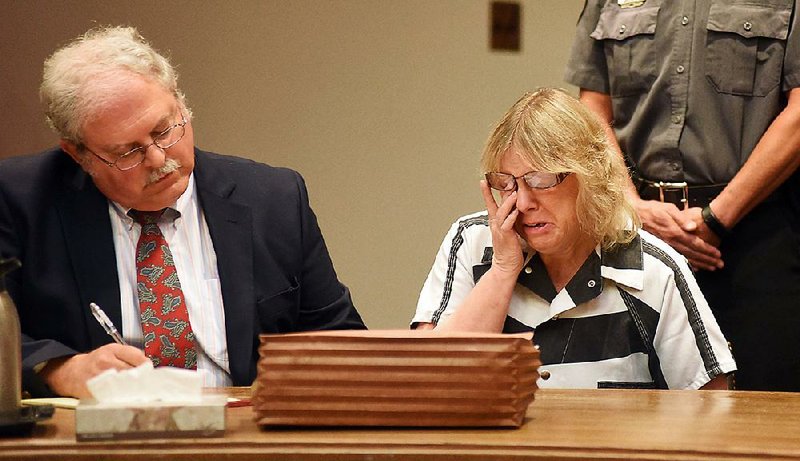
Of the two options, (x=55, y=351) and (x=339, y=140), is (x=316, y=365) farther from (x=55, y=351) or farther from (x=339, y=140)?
(x=339, y=140)

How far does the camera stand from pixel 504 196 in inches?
102

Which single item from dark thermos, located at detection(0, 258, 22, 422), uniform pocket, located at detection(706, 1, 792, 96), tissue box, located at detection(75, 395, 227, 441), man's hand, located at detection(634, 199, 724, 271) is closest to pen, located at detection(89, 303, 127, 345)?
dark thermos, located at detection(0, 258, 22, 422)

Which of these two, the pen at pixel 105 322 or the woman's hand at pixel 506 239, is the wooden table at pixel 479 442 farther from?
the woman's hand at pixel 506 239

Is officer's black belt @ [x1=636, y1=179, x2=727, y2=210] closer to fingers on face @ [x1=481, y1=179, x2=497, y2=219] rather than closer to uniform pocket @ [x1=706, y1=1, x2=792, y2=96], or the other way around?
uniform pocket @ [x1=706, y1=1, x2=792, y2=96]

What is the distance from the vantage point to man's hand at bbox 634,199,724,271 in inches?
119

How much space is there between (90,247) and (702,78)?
1.64 meters

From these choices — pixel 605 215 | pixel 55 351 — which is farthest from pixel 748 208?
pixel 55 351

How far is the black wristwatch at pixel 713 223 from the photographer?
9.86 feet

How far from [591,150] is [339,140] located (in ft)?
7.41

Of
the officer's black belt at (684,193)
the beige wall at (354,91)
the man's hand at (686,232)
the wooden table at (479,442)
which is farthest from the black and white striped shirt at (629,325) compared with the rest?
the beige wall at (354,91)

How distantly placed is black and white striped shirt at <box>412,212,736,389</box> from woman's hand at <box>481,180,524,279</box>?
0.27 feet

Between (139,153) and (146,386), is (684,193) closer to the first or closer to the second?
(139,153)

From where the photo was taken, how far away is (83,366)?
2139mm

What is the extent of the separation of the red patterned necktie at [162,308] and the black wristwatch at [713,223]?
4.49 ft
